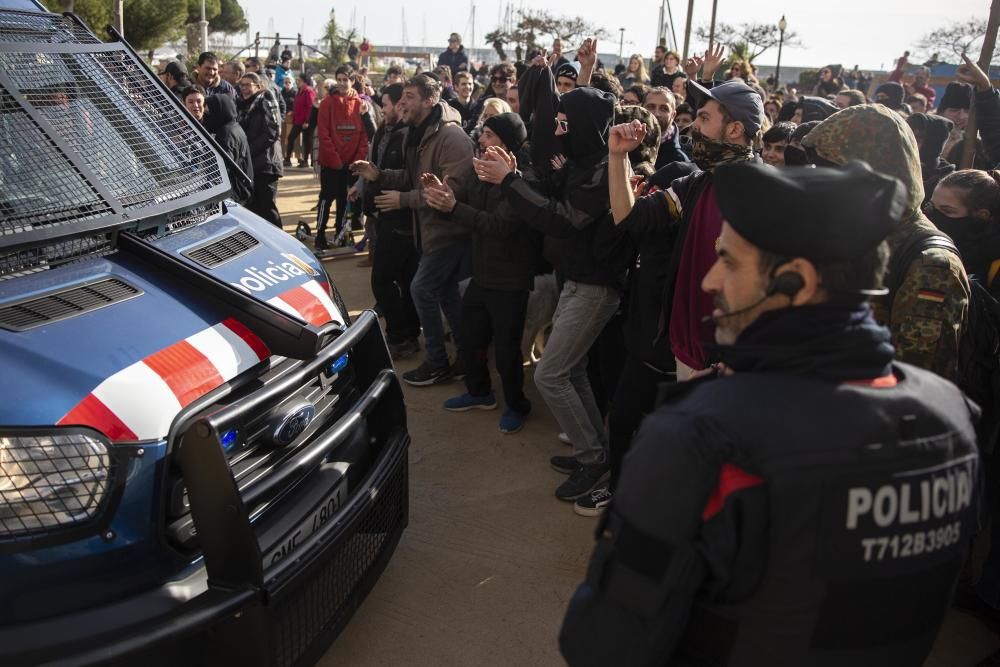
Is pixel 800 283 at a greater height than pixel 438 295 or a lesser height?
greater

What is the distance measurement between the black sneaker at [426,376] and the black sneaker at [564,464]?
139 centimetres

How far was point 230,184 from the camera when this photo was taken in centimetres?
372

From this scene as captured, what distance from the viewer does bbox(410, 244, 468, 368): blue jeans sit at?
5.59 metres

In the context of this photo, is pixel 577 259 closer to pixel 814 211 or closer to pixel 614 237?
pixel 614 237

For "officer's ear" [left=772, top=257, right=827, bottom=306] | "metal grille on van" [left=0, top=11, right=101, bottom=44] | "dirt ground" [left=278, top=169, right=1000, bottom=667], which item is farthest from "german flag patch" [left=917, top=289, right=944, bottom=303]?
"metal grille on van" [left=0, top=11, right=101, bottom=44]

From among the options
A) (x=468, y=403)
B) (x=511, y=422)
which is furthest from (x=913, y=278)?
(x=468, y=403)

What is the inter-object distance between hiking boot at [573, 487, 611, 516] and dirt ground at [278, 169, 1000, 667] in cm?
4

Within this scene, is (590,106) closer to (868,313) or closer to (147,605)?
(868,313)

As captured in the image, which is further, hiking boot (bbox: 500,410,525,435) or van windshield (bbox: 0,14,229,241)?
hiking boot (bbox: 500,410,525,435)

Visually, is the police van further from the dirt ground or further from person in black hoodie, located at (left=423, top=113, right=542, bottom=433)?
person in black hoodie, located at (left=423, top=113, right=542, bottom=433)

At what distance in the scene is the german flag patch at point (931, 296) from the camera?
263 cm

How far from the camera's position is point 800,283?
4.95 ft

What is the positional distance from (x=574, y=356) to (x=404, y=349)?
2.34 m

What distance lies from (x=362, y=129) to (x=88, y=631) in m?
7.95
